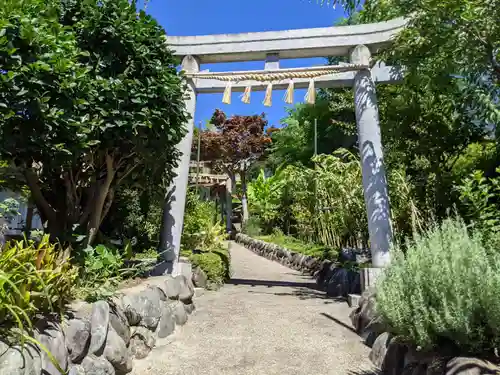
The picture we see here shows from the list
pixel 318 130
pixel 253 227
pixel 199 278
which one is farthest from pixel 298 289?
pixel 253 227

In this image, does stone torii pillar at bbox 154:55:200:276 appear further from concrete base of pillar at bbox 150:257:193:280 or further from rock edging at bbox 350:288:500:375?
rock edging at bbox 350:288:500:375

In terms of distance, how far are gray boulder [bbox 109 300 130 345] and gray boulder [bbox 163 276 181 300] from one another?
45.6 inches

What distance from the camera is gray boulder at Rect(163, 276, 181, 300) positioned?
480 centimetres

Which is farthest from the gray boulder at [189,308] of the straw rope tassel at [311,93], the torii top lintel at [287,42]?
the torii top lintel at [287,42]

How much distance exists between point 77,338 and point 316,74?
185 inches

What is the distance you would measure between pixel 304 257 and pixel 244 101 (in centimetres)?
493

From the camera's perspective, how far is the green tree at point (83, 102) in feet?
9.10

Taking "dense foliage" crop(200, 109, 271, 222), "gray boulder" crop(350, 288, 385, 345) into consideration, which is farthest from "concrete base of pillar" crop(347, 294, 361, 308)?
"dense foliage" crop(200, 109, 271, 222)

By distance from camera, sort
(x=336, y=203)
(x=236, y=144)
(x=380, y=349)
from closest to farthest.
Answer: (x=380, y=349)
(x=336, y=203)
(x=236, y=144)

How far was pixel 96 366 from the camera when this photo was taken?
2.87m

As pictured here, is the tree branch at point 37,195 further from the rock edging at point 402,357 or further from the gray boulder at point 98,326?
the rock edging at point 402,357

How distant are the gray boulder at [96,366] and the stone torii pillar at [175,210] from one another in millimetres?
2559

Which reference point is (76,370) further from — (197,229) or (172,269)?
(197,229)

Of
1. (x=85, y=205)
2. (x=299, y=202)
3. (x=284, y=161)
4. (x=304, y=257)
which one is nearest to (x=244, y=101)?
(x=85, y=205)
